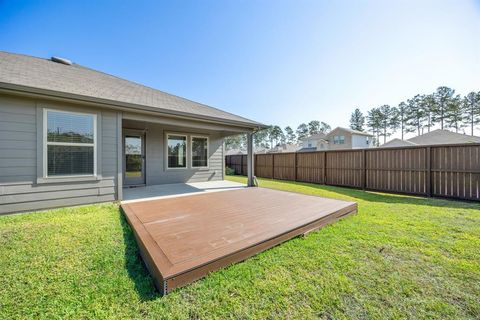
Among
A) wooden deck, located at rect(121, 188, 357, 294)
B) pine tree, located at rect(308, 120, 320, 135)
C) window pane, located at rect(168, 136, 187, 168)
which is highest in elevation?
pine tree, located at rect(308, 120, 320, 135)

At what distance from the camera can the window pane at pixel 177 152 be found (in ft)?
26.0

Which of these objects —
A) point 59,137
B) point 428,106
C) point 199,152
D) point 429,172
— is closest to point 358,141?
point 428,106

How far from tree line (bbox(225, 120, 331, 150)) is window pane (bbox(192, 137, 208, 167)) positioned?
1628 inches

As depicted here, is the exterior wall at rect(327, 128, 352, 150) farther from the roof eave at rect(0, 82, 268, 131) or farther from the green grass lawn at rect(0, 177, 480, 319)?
the green grass lawn at rect(0, 177, 480, 319)

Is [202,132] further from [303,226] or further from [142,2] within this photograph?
[303,226]

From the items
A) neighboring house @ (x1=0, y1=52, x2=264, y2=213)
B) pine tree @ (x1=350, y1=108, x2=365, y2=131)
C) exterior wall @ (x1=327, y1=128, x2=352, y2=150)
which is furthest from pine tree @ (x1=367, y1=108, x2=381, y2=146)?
neighboring house @ (x1=0, y1=52, x2=264, y2=213)

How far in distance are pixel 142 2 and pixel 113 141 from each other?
210 inches

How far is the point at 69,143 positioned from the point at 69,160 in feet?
1.21

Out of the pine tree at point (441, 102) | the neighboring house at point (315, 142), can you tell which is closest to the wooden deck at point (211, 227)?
the neighboring house at point (315, 142)

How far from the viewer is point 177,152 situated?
811 cm

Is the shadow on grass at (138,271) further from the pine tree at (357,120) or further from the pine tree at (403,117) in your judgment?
the pine tree at (357,120)

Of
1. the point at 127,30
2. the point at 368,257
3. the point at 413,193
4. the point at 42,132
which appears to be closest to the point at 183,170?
the point at 42,132

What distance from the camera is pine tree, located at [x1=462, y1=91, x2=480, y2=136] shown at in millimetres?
25694

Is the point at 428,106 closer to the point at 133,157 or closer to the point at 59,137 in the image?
the point at 133,157
